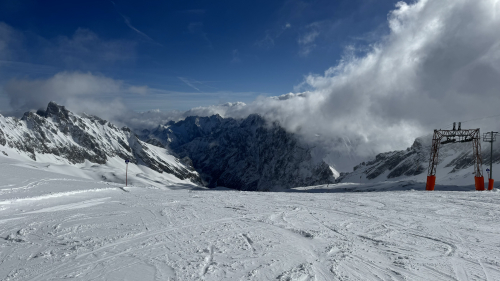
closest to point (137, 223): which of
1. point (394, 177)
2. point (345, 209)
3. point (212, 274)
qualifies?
point (212, 274)

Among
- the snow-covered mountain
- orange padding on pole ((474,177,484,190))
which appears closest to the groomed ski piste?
orange padding on pole ((474,177,484,190))

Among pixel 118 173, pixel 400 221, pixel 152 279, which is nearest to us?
pixel 152 279

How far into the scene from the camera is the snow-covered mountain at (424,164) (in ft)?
260

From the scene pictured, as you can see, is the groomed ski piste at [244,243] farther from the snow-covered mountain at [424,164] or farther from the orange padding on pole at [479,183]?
the snow-covered mountain at [424,164]

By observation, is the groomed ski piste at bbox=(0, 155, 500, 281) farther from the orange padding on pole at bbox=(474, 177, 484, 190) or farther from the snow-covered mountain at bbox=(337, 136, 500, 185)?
the snow-covered mountain at bbox=(337, 136, 500, 185)

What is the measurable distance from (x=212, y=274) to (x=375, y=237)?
25.6 ft

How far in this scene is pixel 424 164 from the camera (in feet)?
395

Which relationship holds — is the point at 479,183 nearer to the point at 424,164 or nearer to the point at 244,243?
the point at 244,243

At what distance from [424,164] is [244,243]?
134m

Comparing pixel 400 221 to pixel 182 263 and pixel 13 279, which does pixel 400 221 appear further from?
pixel 13 279

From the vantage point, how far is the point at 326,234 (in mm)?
12742

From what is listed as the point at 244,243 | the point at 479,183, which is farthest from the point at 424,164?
the point at 244,243

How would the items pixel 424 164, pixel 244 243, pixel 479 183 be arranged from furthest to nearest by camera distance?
pixel 424 164, pixel 479 183, pixel 244 243

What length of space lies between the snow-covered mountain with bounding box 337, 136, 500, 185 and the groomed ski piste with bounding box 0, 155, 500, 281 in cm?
6790
